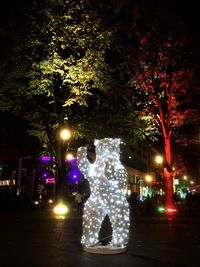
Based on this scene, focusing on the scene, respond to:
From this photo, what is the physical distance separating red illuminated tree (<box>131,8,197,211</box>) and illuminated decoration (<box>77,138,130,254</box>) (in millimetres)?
16175

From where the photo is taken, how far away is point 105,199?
38.2ft

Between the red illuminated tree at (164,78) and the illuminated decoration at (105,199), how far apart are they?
53.1 feet

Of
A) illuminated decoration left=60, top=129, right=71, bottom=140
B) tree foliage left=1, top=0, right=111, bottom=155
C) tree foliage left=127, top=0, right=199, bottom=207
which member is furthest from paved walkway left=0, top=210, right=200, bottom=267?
tree foliage left=127, top=0, right=199, bottom=207

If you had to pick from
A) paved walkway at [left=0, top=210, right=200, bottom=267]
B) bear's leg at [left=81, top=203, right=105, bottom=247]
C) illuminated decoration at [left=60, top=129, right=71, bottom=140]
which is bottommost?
paved walkway at [left=0, top=210, right=200, bottom=267]

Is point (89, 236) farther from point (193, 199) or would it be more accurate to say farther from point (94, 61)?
point (193, 199)

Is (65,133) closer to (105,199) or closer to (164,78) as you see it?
(164,78)

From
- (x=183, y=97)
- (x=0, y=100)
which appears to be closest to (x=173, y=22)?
(x=183, y=97)

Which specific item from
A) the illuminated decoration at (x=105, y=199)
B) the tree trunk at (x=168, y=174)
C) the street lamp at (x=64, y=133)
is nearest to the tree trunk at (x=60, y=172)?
the street lamp at (x=64, y=133)

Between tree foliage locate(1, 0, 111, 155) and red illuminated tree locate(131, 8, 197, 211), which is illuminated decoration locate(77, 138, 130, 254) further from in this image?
red illuminated tree locate(131, 8, 197, 211)

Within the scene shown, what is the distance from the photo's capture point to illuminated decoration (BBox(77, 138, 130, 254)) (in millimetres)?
11547

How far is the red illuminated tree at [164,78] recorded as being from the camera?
26.5 metres

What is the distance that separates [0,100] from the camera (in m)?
27.8

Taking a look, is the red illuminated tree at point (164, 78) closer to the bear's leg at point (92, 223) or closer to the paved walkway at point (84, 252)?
the paved walkway at point (84, 252)

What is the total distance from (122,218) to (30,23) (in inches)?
661
